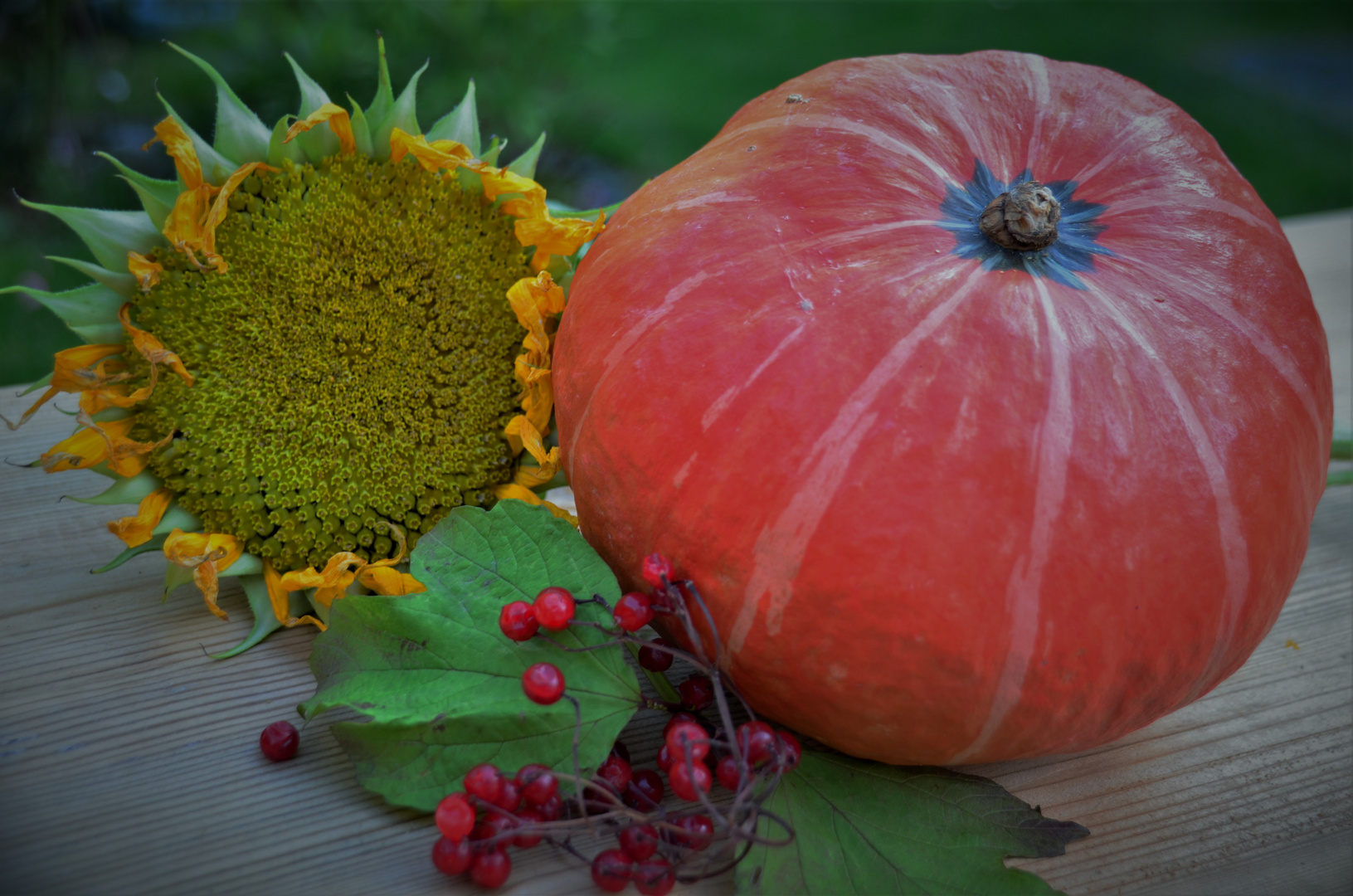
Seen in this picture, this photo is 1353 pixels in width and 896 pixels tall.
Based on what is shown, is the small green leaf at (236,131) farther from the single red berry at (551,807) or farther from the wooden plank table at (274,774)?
the single red berry at (551,807)

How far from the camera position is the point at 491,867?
670 millimetres

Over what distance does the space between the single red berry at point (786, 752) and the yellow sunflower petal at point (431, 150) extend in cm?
57

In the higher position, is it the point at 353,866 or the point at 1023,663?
the point at 1023,663

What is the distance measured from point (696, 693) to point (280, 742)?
33 cm

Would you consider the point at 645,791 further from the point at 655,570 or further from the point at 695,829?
the point at 655,570

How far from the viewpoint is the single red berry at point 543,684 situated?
69 cm

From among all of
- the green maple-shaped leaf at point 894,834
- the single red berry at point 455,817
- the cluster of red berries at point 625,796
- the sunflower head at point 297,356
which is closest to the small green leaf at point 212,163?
the sunflower head at point 297,356

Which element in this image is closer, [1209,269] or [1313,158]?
[1209,269]

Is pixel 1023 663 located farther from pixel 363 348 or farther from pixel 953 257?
pixel 363 348

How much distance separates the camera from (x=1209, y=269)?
763 mm

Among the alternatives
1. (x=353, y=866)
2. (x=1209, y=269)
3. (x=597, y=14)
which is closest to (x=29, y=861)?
(x=353, y=866)

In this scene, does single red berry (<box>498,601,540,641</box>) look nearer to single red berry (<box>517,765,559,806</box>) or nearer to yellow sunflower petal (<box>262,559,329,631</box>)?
single red berry (<box>517,765,559,806</box>)

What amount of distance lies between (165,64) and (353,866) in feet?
9.43

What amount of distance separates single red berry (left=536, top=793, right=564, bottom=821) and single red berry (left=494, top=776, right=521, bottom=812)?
0.02 meters
